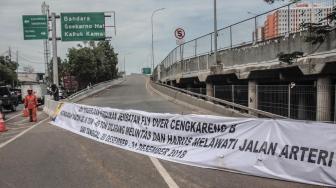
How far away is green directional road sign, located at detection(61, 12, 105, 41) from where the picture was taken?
3916cm

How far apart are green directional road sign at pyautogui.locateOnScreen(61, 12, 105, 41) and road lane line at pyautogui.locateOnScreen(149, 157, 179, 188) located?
28.7 meters

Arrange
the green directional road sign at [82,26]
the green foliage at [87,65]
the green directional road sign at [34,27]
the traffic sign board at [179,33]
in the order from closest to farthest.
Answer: the traffic sign board at [179,33] < the green directional road sign at [82,26] < the green directional road sign at [34,27] < the green foliage at [87,65]

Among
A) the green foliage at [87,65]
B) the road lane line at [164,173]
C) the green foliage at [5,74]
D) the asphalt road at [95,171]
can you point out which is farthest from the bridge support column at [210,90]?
the green foliage at [5,74]

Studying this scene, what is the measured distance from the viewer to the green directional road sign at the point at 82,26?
3916cm

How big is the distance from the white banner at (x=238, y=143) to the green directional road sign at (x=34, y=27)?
86.7 feet

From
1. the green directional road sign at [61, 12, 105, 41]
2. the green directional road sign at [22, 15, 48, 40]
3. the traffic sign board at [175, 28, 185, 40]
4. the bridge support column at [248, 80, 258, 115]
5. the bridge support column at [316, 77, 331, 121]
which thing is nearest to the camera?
the bridge support column at [316, 77, 331, 121]

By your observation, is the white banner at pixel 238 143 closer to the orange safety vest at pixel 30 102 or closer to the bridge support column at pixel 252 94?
the bridge support column at pixel 252 94

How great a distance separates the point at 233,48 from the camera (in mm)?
25266

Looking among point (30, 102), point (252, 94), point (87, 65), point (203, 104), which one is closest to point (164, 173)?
point (252, 94)

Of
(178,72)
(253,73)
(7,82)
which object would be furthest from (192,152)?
(7,82)

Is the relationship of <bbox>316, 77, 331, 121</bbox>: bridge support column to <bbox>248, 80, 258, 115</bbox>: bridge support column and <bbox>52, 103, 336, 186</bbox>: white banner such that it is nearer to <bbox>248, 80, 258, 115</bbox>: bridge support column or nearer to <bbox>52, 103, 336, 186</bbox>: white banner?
<bbox>248, 80, 258, 115</bbox>: bridge support column

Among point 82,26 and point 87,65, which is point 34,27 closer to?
point 82,26

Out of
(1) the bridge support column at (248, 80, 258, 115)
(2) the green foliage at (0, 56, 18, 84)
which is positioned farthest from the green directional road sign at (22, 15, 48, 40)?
(2) the green foliage at (0, 56, 18, 84)

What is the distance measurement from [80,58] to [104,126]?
6894 cm
